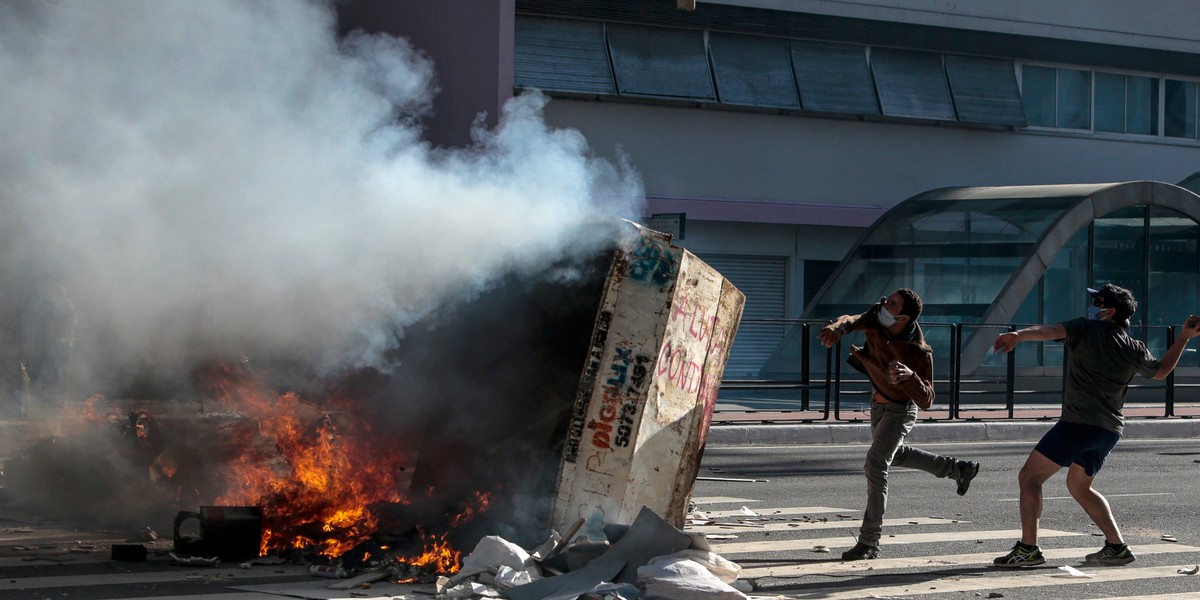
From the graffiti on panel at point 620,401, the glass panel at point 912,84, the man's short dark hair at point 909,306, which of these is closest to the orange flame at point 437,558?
the graffiti on panel at point 620,401

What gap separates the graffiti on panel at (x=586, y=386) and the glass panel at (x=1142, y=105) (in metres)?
26.5

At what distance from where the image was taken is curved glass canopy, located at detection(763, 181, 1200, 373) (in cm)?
2270

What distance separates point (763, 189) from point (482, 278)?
64.6 ft

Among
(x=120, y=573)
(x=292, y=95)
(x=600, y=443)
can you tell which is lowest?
(x=120, y=573)

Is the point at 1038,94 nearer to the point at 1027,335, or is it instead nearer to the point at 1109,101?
the point at 1109,101

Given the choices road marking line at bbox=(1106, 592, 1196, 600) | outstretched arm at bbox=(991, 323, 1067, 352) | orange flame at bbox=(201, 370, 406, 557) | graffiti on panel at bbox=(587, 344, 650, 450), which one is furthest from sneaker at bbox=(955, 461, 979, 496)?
orange flame at bbox=(201, 370, 406, 557)

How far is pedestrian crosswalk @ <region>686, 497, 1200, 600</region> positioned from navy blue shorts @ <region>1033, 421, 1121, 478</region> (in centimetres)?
61

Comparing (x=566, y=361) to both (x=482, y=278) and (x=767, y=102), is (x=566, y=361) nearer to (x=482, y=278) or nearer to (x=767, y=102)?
(x=482, y=278)

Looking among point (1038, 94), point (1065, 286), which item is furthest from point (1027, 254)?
point (1038, 94)

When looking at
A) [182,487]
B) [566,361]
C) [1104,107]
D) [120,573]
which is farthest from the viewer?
[1104,107]

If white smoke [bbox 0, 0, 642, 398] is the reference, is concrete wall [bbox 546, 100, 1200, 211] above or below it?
above

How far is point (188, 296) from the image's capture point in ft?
27.9

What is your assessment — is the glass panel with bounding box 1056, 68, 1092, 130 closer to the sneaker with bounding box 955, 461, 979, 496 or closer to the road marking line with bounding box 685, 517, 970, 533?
the road marking line with bounding box 685, 517, 970, 533

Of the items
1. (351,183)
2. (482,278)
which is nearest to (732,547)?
(482,278)
